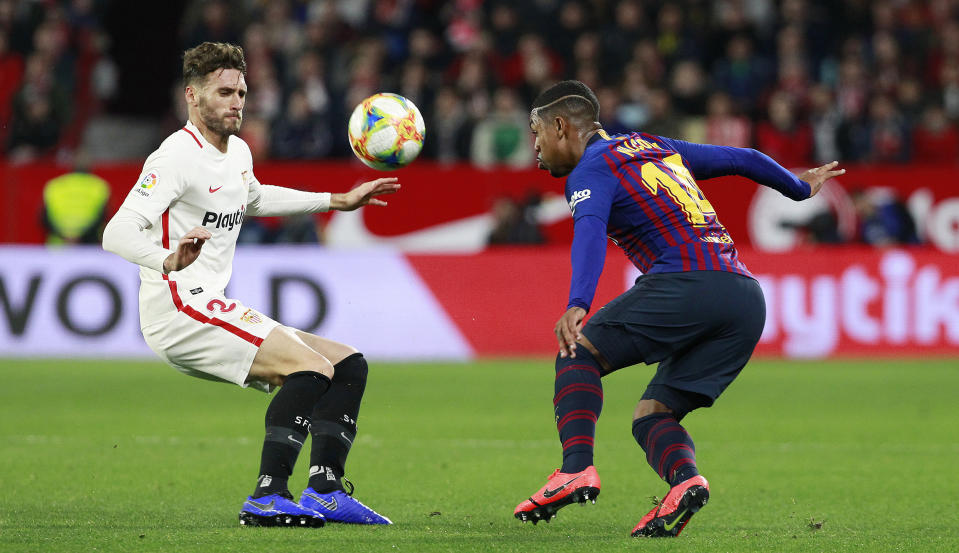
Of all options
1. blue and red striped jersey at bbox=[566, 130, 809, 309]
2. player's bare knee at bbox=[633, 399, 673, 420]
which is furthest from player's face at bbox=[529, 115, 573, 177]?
player's bare knee at bbox=[633, 399, 673, 420]

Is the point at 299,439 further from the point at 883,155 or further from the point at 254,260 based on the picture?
the point at 883,155

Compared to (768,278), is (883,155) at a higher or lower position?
higher

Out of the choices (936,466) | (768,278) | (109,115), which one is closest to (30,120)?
(109,115)

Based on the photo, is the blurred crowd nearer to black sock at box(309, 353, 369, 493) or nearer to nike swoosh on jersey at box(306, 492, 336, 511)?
black sock at box(309, 353, 369, 493)

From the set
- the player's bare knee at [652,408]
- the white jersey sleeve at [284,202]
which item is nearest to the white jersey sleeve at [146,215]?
the white jersey sleeve at [284,202]

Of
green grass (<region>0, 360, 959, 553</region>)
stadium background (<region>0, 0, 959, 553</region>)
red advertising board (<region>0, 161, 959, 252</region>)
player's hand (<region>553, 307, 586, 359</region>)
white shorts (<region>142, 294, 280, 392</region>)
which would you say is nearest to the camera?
player's hand (<region>553, 307, 586, 359</region>)

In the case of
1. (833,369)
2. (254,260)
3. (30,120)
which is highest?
(30,120)

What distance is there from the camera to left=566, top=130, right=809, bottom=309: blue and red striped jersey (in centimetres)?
571

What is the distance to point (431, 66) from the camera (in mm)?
17906

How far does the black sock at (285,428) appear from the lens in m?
6.02

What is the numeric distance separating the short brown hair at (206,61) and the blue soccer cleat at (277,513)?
5.90ft

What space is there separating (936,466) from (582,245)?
12.3ft

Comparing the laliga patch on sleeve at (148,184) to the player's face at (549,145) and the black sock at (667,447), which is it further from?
the black sock at (667,447)

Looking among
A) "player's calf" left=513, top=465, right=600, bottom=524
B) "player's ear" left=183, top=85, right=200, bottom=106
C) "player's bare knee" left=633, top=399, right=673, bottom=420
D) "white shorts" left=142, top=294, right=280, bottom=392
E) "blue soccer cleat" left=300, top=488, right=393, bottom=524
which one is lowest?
"blue soccer cleat" left=300, top=488, right=393, bottom=524
